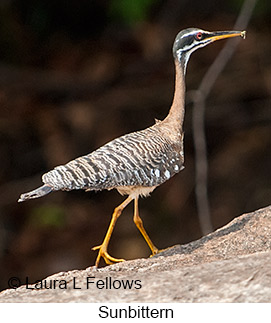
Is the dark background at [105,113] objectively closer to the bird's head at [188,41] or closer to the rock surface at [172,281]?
the bird's head at [188,41]

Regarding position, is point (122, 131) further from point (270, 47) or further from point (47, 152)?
point (270, 47)

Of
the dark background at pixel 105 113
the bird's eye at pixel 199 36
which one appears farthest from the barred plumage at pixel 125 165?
the dark background at pixel 105 113

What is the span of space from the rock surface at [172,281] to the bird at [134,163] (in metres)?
0.49

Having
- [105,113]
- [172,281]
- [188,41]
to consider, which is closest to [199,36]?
[188,41]

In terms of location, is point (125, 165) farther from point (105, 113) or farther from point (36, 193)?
point (105, 113)

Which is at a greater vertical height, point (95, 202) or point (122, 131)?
point (122, 131)

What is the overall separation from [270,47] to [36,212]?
311 centimetres

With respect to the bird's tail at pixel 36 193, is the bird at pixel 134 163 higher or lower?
higher

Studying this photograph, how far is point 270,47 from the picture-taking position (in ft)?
32.6

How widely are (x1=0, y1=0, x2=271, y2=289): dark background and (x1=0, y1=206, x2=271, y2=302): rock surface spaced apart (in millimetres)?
4745

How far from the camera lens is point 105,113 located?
988 centimetres

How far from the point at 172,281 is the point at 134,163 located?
150 cm

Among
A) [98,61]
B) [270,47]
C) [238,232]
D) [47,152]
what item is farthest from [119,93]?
[238,232]

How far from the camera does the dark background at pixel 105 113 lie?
955cm
